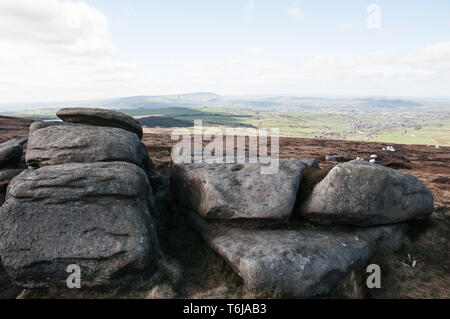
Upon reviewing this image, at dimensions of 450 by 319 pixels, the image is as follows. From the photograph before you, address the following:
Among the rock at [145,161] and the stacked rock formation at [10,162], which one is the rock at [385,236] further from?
the stacked rock formation at [10,162]

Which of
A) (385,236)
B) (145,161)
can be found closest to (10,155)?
(145,161)

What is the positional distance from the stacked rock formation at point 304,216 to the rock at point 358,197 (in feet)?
0.15

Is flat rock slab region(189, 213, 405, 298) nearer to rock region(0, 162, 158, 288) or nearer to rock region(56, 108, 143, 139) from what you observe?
rock region(0, 162, 158, 288)

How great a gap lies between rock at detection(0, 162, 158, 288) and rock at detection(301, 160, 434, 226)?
8.25m

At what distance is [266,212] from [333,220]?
11.6 feet

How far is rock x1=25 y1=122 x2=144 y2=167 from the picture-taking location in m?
14.5

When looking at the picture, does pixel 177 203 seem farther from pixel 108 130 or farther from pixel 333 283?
pixel 333 283

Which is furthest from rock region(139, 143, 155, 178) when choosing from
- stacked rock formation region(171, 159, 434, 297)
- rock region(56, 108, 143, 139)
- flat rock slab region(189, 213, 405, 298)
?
flat rock slab region(189, 213, 405, 298)

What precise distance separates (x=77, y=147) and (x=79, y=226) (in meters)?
5.10

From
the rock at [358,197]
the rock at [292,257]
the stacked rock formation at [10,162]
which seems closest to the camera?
the rock at [292,257]

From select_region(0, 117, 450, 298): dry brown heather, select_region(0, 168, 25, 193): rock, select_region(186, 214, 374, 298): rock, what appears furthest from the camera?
select_region(0, 168, 25, 193): rock

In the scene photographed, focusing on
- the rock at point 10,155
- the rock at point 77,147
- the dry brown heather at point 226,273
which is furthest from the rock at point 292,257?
the rock at point 10,155

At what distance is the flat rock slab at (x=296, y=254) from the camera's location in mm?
11359
